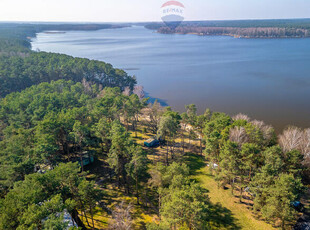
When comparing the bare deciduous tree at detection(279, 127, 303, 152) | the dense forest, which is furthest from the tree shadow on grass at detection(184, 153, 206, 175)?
the bare deciduous tree at detection(279, 127, 303, 152)

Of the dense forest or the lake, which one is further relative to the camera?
the lake

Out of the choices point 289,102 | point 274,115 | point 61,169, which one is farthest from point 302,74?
point 61,169

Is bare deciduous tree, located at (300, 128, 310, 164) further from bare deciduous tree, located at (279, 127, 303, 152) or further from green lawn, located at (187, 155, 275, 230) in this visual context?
green lawn, located at (187, 155, 275, 230)

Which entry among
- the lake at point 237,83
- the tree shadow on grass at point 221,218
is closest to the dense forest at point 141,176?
the tree shadow on grass at point 221,218

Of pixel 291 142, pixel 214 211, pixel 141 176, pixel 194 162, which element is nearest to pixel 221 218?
pixel 214 211

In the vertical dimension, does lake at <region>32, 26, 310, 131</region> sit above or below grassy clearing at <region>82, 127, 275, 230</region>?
above

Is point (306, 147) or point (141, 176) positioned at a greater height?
point (306, 147)

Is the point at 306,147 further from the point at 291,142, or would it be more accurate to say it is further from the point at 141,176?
the point at 141,176
